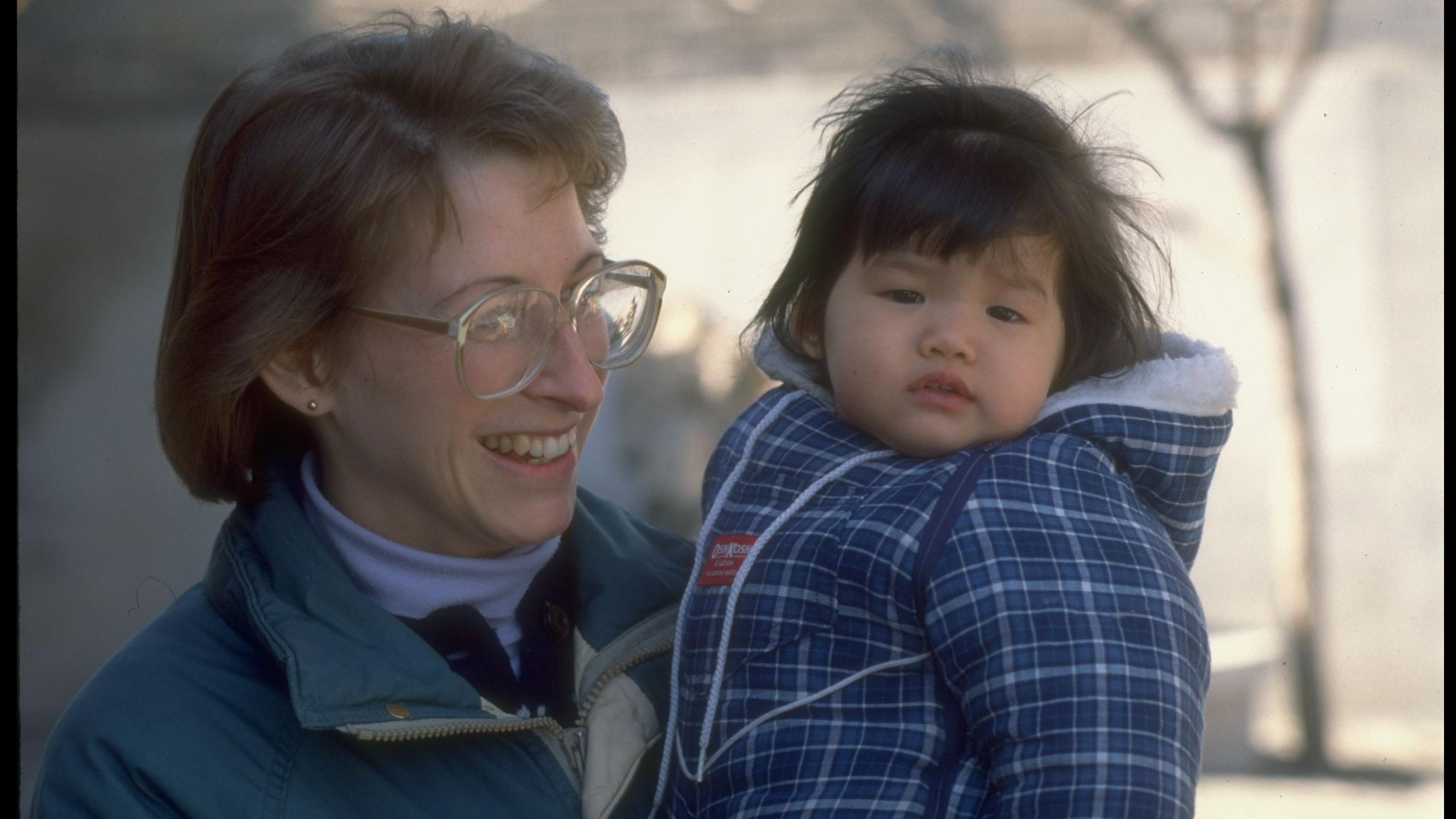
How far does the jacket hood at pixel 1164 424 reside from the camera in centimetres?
170

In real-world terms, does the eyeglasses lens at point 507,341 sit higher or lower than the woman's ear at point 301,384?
higher

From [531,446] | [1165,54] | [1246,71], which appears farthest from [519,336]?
[1246,71]

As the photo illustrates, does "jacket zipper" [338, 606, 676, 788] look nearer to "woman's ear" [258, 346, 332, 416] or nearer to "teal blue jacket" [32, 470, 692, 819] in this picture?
"teal blue jacket" [32, 470, 692, 819]

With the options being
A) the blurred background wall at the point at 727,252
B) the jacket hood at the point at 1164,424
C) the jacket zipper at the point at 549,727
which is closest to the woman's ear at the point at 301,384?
the jacket zipper at the point at 549,727

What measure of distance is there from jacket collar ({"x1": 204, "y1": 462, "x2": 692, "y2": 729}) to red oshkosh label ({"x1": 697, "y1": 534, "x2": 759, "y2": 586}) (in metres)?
0.16

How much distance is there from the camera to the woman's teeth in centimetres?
178

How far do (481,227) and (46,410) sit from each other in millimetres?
2883

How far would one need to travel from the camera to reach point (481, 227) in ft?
5.60

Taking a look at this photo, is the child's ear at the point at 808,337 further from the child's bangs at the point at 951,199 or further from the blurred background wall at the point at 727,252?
the blurred background wall at the point at 727,252

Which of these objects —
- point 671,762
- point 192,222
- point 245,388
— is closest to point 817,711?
point 671,762

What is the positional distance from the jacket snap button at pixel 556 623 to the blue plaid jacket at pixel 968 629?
18cm

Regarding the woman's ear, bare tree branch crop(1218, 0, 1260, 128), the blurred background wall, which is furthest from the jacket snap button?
bare tree branch crop(1218, 0, 1260, 128)

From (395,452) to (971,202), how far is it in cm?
88

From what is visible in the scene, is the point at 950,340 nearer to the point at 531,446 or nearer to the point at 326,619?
the point at 531,446
